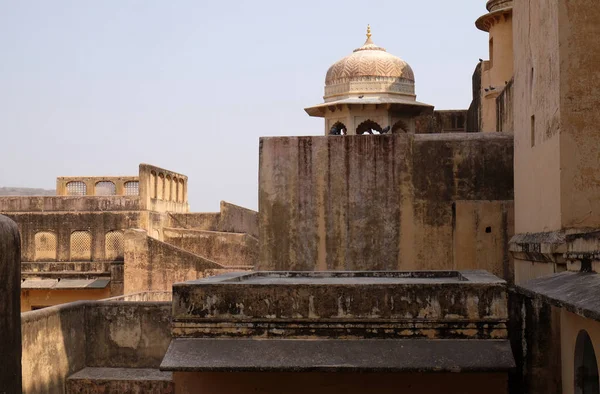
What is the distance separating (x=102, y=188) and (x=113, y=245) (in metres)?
3.93

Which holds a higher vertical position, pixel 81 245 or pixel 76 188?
pixel 76 188

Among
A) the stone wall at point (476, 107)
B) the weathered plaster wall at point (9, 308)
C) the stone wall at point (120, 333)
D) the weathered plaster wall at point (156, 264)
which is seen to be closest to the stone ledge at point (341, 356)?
the weathered plaster wall at point (9, 308)

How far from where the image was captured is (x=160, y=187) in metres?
29.4

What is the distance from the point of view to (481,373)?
6852mm

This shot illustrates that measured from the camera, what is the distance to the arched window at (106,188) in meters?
30.4

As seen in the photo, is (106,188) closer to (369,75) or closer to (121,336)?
(369,75)

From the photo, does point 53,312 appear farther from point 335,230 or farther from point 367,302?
point 367,302

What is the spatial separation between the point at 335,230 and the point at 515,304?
398 centimetres

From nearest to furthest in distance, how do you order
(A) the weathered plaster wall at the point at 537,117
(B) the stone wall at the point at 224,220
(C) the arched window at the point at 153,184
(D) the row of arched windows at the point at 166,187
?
(A) the weathered plaster wall at the point at 537,117
(C) the arched window at the point at 153,184
(B) the stone wall at the point at 224,220
(D) the row of arched windows at the point at 166,187

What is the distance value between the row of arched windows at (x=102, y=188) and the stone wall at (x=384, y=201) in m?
19.2

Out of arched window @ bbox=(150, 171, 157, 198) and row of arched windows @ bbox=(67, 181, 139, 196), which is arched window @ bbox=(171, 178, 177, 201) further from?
arched window @ bbox=(150, 171, 157, 198)

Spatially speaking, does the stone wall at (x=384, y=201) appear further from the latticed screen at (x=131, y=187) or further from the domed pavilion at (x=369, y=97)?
the latticed screen at (x=131, y=187)

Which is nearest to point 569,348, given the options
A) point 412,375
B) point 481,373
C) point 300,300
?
point 481,373

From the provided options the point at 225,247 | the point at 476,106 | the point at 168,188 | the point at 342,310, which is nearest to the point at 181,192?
the point at 168,188
